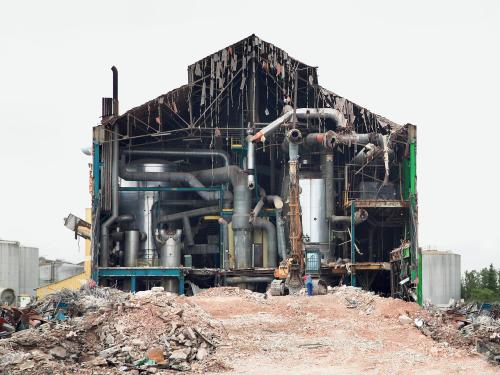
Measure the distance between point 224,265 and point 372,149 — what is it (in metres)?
10.4

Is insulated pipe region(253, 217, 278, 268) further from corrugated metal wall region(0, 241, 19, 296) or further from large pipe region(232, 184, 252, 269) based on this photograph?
corrugated metal wall region(0, 241, 19, 296)

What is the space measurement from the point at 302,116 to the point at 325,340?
74.5 ft

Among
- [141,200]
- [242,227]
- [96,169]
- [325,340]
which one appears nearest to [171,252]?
[141,200]

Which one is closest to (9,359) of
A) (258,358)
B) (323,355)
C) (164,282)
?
(258,358)

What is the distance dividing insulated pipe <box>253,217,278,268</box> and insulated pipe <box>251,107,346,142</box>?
4.75 metres

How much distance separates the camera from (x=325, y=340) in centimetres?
2684

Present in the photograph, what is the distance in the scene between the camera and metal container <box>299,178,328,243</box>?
156 ft

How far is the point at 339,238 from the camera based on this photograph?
48.5 meters

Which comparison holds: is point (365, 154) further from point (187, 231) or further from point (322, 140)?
point (187, 231)

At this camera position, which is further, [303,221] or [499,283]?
→ [499,283]

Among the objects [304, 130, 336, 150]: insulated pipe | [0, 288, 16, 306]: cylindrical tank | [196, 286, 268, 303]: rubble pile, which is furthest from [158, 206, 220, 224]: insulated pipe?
[196, 286, 268, 303]: rubble pile

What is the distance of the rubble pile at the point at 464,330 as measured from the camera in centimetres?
2594

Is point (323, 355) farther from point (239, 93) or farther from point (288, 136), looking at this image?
point (239, 93)

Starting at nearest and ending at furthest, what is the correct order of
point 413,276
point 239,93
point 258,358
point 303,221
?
point 258,358
point 413,276
point 303,221
point 239,93
